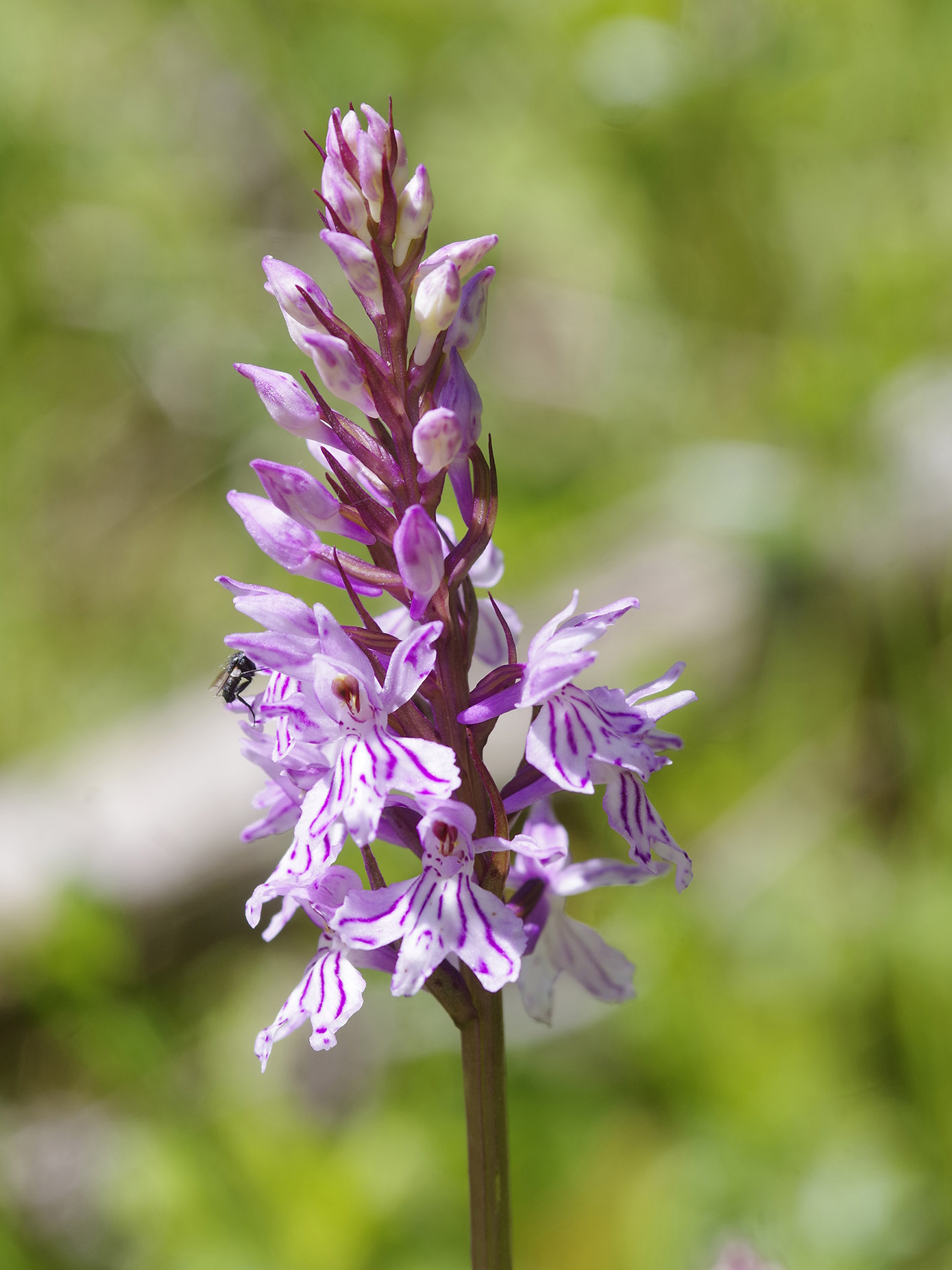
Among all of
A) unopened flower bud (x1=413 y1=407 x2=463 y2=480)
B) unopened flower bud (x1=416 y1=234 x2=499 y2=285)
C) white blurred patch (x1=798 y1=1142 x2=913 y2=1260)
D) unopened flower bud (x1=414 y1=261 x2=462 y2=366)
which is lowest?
white blurred patch (x1=798 y1=1142 x2=913 y2=1260)

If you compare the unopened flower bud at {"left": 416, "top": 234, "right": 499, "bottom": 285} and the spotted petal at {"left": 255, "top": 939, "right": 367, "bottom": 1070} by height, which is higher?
the unopened flower bud at {"left": 416, "top": 234, "right": 499, "bottom": 285}

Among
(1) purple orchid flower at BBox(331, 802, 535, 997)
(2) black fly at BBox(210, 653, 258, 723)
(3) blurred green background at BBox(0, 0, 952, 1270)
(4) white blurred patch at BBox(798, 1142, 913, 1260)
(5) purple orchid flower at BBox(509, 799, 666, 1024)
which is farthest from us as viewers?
(3) blurred green background at BBox(0, 0, 952, 1270)

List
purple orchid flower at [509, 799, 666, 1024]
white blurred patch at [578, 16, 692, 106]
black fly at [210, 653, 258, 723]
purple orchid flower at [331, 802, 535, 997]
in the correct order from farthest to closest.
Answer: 1. white blurred patch at [578, 16, 692, 106]
2. black fly at [210, 653, 258, 723]
3. purple orchid flower at [509, 799, 666, 1024]
4. purple orchid flower at [331, 802, 535, 997]

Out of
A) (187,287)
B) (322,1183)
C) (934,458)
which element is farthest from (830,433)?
(187,287)

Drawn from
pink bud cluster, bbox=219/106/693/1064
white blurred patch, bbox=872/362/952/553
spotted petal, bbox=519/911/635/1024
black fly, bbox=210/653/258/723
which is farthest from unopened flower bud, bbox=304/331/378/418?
white blurred patch, bbox=872/362/952/553

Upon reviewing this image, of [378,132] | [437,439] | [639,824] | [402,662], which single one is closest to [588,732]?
[639,824]

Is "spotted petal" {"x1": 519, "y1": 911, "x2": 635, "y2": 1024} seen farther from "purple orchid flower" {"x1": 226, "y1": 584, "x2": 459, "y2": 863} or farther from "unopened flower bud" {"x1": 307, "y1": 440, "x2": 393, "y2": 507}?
"unopened flower bud" {"x1": 307, "y1": 440, "x2": 393, "y2": 507}

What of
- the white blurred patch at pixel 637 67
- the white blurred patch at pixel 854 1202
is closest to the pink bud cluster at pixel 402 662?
the white blurred patch at pixel 854 1202
